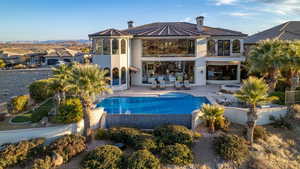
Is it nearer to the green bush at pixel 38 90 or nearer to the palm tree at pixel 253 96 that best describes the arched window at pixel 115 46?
the green bush at pixel 38 90

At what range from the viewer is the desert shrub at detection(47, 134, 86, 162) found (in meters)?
11.1

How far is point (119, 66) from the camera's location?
23984mm

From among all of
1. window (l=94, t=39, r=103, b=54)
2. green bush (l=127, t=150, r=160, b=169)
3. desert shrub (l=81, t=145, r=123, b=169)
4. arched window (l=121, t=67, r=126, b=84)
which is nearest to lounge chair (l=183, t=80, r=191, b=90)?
arched window (l=121, t=67, r=126, b=84)

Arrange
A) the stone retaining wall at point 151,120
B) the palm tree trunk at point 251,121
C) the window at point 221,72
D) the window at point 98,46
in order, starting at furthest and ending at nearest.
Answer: the window at point 221,72 → the window at point 98,46 → the stone retaining wall at point 151,120 → the palm tree trunk at point 251,121

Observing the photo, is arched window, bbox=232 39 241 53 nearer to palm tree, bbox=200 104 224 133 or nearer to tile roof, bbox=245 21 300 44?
tile roof, bbox=245 21 300 44

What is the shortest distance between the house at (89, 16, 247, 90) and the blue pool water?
4511 millimetres

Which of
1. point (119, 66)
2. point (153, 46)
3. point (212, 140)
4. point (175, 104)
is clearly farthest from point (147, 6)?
point (212, 140)

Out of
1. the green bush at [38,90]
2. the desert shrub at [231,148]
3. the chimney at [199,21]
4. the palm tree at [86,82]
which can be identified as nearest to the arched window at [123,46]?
the green bush at [38,90]

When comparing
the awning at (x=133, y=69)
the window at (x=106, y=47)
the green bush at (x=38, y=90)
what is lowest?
the green bush at (x=38, y=90)

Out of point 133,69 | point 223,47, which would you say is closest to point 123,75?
point 133,69

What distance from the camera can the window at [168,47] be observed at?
26.4 meters

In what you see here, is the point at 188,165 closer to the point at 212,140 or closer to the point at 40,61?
the point at 212,140

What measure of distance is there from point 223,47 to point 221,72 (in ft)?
11.3

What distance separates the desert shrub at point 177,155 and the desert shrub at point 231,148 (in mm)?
1814
